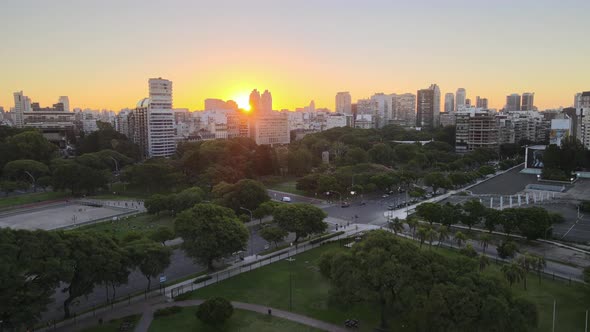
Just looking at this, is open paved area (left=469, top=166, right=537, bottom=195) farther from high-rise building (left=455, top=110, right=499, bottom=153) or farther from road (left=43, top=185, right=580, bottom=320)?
high-rise building (left=455, top=110, right=499, bottom=153)

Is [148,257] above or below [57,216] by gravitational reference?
above

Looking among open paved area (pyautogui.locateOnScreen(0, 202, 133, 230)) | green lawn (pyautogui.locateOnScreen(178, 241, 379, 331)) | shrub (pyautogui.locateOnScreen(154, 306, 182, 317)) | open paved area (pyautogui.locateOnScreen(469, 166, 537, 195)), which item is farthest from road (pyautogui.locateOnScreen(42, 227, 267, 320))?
Result: open paved area (pyautogui.locateOnScreen(469, 166, 537, 195))

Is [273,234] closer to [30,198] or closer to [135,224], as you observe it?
[135,224]

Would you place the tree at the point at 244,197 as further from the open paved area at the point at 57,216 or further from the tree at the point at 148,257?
the tree at the point at 148,257

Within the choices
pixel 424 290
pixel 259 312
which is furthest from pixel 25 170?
pixel 424 290

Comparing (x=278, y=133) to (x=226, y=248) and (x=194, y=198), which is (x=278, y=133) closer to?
(x=194, y=198)
